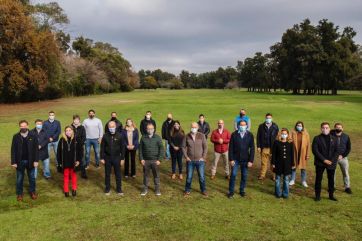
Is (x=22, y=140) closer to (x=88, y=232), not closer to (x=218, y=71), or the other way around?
(x=88, y=232)

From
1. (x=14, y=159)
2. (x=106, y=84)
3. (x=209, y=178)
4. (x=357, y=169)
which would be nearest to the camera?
(x=14, y=159)

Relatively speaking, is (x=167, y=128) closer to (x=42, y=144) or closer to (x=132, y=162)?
(x=132, y=162)

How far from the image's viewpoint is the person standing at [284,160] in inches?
353

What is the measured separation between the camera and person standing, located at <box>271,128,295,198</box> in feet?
29.4

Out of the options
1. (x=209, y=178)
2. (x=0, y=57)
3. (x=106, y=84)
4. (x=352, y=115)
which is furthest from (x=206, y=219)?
(x=106, y=84)

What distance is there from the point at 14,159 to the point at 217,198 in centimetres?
525

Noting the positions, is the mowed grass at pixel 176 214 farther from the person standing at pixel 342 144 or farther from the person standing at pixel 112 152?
the person standing at pixel 342 144

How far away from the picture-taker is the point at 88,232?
6.94 m

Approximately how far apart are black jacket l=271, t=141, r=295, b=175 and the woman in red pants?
5312 mm

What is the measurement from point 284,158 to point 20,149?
266 inches

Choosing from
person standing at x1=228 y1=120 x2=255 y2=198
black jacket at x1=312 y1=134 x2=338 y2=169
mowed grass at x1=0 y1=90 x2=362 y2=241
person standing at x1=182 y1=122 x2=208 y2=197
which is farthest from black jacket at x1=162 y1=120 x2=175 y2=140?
black jacket at x1=312 y1=134 x2=338 y2=169

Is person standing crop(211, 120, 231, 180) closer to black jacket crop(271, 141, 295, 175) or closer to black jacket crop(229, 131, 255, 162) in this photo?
black jacket crop(229, 131, 255, 162)

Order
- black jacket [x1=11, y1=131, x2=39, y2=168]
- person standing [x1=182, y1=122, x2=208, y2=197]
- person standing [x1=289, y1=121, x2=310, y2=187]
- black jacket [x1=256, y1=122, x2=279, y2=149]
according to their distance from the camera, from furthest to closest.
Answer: black jacket [x1=256, y1=122, x2=279, y2=149] → person standing [x1=289, y1=121, x2=310, y2=187] → person standing [x1=182, y1=122, x2=208, y2=197] → black jacket [x1=11, y1=131, x2=39, y2=168]

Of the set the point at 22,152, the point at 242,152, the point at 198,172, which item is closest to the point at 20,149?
the point at 22,152
